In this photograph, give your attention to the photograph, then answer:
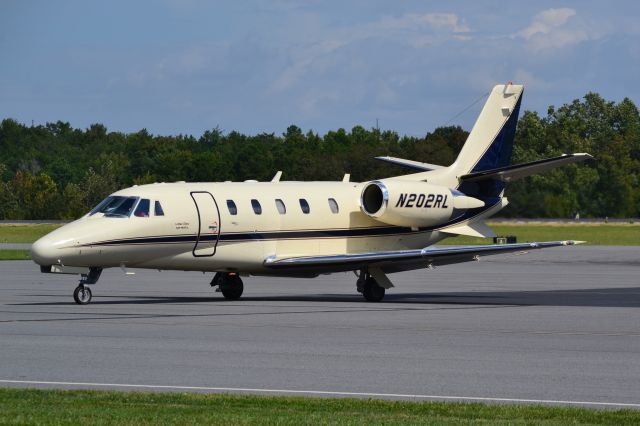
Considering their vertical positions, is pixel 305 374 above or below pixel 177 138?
below

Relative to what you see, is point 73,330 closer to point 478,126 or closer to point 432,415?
point 432,415

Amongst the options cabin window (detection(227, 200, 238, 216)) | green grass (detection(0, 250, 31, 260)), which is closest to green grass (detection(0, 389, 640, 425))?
cabin window (detection(227, 200, 238, 216))

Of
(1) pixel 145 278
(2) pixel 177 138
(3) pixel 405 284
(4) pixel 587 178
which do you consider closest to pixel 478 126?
(3) pixel 405 284

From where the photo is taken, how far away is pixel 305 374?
1540 centimetres

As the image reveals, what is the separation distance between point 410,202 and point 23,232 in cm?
6188

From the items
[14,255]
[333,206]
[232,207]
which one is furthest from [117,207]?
[14,255]

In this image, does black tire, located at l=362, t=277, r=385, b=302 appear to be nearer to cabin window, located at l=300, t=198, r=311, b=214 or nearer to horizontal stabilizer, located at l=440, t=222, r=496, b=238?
cabin window, located at l=300, t=198, r=311, b=214

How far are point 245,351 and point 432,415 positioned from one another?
5.82 meters

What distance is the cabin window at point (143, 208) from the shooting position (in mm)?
27438

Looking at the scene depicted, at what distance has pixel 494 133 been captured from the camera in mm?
33344

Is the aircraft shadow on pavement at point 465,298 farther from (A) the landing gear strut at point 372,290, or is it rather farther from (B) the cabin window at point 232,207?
(B) the cabin window at point 232,207

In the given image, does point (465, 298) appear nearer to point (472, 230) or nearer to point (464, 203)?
point (464, 203)

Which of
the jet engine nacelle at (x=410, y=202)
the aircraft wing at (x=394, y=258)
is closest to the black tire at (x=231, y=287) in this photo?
the aircraft wing at (x=394, y=258)

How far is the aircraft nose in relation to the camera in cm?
2573
